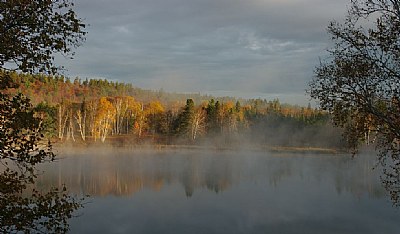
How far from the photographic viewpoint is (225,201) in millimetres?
17578

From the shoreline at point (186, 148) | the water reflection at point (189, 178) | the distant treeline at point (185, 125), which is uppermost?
the distant treeline at point (185, 125)

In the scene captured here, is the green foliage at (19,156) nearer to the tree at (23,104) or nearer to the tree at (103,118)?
the tree at (23,104)

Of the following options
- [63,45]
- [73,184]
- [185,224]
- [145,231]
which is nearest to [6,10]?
[63,45]

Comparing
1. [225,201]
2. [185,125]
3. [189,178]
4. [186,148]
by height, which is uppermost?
[185,125]

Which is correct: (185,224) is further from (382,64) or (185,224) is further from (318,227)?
(382,64)

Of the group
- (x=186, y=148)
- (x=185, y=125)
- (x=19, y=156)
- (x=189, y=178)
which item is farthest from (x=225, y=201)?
(x=185, y=125)

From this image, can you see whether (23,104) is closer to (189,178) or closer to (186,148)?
(189,178)

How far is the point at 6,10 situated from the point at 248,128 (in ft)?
209

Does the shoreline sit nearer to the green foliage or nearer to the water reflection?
the water reflection

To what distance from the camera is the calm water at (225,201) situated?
13.3 m

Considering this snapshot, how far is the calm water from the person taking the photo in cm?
1329

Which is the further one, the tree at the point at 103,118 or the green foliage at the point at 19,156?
the tree at the point at 103,118

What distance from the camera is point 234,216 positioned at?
578 inches

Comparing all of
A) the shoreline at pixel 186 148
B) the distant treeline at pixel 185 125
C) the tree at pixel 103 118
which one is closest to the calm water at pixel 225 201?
the shoreline at pixel 186 148
